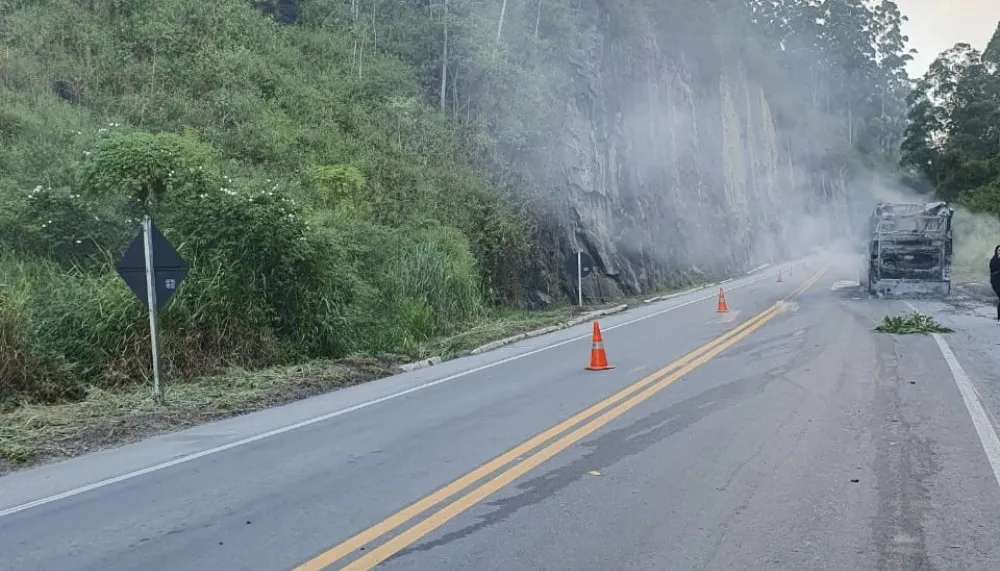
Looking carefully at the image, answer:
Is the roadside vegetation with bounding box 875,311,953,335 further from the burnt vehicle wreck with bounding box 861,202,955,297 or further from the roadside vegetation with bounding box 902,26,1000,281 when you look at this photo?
the roadside vegetation with bounding box 902,26,1000,281

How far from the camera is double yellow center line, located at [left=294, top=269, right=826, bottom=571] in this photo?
18.5 feet

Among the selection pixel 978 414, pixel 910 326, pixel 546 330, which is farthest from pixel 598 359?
pixel 910 326

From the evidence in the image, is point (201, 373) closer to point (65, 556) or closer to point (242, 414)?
point (242, 414)

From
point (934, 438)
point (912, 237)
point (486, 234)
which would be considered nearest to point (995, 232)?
point (912, 237)

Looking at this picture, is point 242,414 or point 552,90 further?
point 552,90

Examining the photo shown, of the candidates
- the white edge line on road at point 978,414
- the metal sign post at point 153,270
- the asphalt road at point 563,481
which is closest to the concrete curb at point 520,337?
the asphalt road at point 563,481

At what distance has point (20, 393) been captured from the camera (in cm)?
1150

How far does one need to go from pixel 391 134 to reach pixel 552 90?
26.1 ft

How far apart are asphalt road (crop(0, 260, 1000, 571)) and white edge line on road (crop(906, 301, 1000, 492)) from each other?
4cm

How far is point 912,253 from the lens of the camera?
2838cm

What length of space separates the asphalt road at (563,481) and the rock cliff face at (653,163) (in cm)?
1906

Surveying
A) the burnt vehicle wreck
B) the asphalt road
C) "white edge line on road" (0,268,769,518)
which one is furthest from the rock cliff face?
the asphalt road

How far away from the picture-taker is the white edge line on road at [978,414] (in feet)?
25.5

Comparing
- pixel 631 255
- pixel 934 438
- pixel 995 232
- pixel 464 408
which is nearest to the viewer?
pixel 934 438
